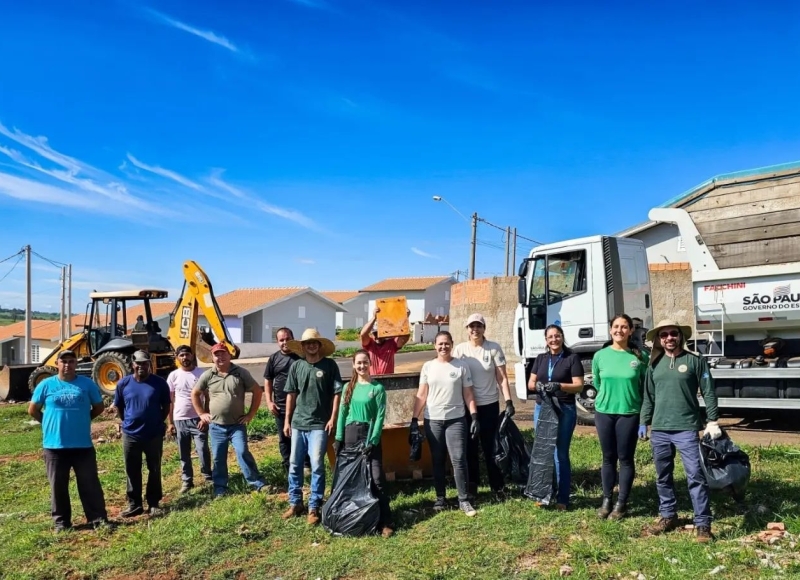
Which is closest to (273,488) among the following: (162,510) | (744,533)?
(162,510)

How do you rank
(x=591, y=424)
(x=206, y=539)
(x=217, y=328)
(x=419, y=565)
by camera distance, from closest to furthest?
(x=419, y=565) → (x=206, y=539) → (x=591, y=424) → (x=217, y=328)

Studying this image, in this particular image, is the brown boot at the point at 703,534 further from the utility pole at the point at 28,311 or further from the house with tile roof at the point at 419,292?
the house with tile roof at the point at 419,292

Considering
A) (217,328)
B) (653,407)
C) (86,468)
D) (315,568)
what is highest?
(217,328)

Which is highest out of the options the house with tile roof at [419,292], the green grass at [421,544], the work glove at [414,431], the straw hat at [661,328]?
the house with tile roof at [419,292]

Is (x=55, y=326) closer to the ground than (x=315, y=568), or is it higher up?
higher up

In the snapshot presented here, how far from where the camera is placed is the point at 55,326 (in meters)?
53.6

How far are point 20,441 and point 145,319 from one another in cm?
493

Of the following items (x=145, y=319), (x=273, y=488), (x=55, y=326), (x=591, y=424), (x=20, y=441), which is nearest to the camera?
(x=273, y=488)

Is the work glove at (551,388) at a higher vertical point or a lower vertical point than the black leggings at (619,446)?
higher

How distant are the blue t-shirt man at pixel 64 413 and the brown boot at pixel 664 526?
5.09 metres

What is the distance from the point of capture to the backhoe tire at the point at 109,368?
14820mm

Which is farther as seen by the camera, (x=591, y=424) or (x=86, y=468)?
(x=591, y=424)

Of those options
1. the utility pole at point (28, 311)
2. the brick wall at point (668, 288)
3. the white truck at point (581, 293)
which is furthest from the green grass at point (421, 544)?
the utility pole at point (28, 311)

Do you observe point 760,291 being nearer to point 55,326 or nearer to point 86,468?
point 86,468
